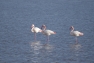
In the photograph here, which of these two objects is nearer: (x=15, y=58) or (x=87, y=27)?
(x=15, y=58)

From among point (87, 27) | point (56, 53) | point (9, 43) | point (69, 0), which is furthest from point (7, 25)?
point (69, 0)

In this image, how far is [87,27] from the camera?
27.5 meters

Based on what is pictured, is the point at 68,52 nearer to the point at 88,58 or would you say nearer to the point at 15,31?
the point at 88,58

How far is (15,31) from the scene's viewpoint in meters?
25.6

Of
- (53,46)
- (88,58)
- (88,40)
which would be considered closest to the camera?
(88,58)

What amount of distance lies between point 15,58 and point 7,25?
456 inches

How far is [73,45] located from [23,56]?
3531 mm

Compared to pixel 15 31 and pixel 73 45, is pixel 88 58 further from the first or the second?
pixel 15 31

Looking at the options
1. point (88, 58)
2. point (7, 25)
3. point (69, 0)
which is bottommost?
point (88, 58)

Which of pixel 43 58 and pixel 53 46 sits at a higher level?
pixel 53 46

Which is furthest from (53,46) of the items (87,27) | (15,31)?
(87,27)

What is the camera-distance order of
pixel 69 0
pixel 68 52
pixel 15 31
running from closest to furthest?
pixel 68 52
pixel 15 31
pixel 69 0

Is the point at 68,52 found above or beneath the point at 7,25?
beneath

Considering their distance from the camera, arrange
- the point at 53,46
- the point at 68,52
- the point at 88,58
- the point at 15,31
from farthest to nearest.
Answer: the point at 15,31 < the point at 53,46 < the point at 68,52 < the point at 88,58
